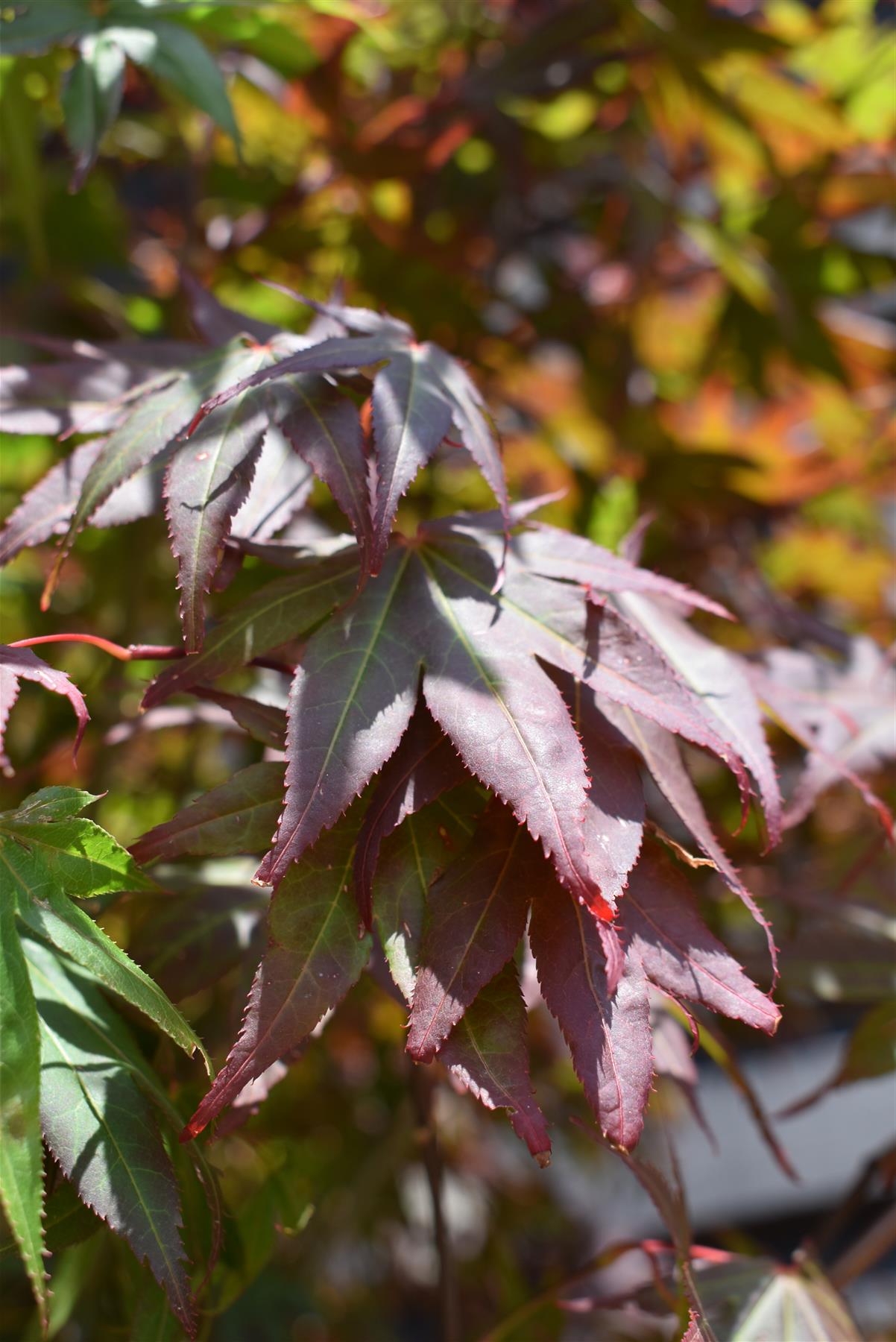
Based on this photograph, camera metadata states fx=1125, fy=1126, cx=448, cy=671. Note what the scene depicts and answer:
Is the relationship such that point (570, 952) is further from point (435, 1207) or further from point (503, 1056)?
point (435, 1207)

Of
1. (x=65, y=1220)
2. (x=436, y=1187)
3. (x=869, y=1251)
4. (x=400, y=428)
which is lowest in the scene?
(x=869, y=1251)

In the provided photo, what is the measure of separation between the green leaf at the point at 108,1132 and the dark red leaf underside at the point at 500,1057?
12 cm

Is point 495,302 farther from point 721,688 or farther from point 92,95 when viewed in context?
point 721,688

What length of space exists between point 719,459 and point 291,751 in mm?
647

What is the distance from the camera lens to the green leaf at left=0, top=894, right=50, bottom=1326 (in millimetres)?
356

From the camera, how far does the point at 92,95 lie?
0.62 meters

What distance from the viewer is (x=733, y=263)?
0.96 m

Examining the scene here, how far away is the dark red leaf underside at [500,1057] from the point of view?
15.7 inches

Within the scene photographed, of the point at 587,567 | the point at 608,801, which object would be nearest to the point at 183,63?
the point at 587,567

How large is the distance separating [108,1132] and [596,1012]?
19 cm

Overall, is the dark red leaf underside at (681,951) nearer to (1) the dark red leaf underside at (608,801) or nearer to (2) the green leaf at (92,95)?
(1) the dark red leaf underside at (608,801)

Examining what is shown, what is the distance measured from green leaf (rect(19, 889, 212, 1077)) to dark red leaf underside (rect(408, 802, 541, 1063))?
0.27 ft

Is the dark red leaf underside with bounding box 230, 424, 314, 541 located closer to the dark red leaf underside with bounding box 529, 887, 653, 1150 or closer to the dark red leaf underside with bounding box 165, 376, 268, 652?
the dark red leaf underside with bounding box 165, 376, 268, 652

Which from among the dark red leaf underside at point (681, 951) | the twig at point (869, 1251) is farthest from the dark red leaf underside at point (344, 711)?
the twig at point (869, 1251)
